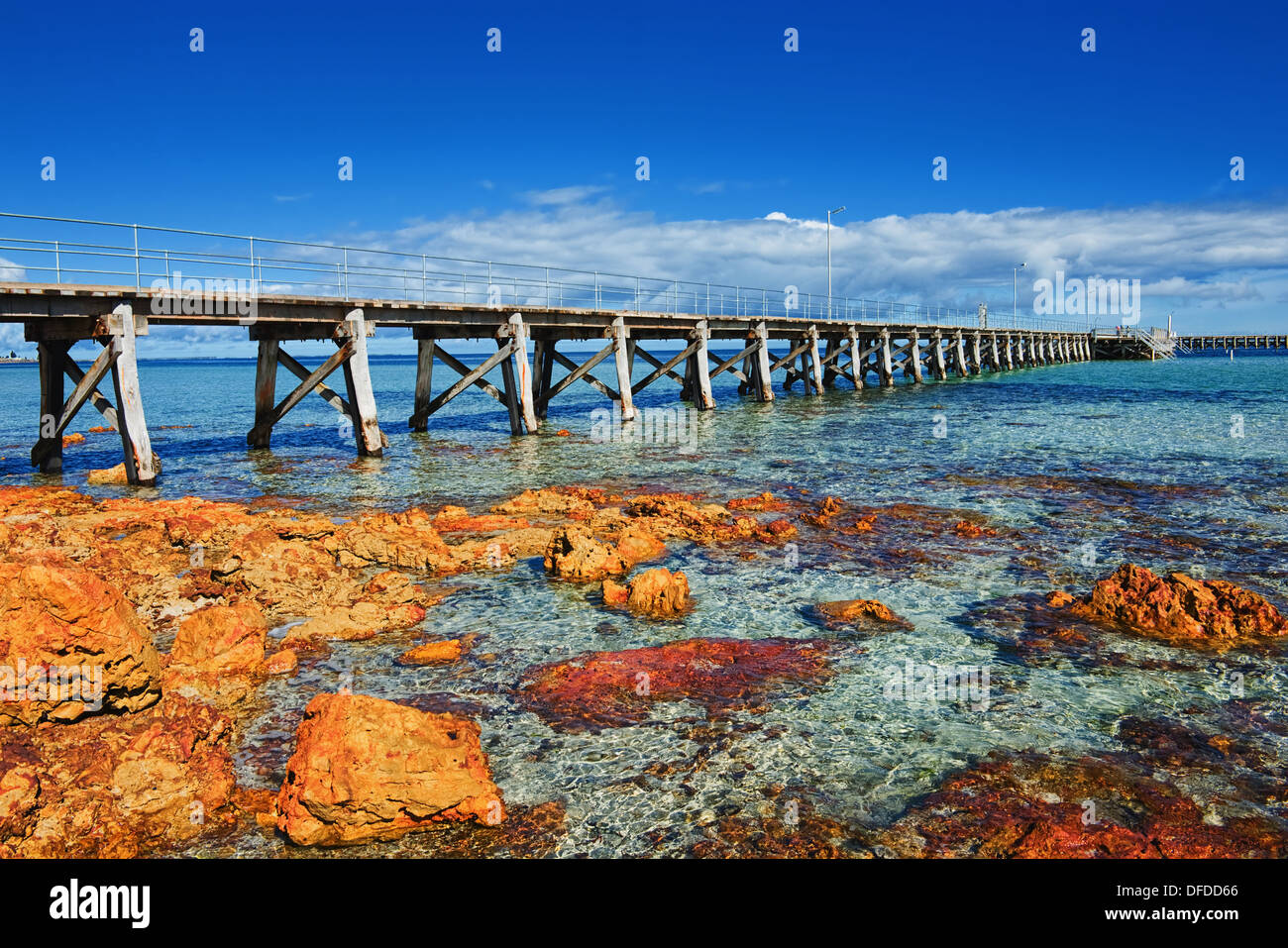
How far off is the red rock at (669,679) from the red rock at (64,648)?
8.79ft

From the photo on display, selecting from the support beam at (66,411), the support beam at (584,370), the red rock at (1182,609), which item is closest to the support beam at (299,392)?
the support beam at (66,411)

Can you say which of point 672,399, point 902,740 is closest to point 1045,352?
point 672,399

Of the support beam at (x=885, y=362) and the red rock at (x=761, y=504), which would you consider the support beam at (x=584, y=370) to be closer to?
the red rock at (x=761, y=504)

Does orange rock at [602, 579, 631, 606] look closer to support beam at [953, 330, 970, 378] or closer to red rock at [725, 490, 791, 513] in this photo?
red rock at [725, 490, 791, 513]

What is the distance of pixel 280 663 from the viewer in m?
6.61

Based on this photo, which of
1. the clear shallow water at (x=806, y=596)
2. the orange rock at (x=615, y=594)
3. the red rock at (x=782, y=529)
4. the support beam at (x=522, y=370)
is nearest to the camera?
the clear shallow water at (x=806, y=596)

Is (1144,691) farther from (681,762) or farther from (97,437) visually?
(97,437)

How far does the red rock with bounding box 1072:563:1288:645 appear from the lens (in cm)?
706

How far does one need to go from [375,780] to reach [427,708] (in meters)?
1.50

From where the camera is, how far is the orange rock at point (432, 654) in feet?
22.2
